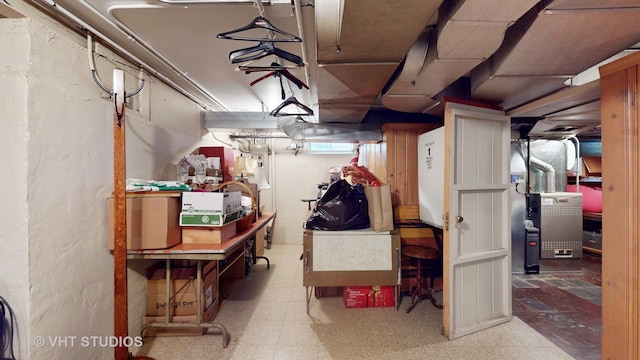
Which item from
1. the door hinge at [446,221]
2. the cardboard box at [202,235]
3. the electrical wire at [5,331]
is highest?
the door hinge at [446,221]

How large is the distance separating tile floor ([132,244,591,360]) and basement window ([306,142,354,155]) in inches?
125

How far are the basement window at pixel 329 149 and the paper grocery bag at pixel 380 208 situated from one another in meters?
2.99

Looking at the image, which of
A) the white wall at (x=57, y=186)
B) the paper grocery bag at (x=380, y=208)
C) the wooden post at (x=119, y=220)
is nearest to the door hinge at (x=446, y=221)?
the paper grocery bag at (x=380, y=208)

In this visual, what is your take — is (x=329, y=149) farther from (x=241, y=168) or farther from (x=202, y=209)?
(x=202, y=209)

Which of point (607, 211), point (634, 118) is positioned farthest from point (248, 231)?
point (634, 118)

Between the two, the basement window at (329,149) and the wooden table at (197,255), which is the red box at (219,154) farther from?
the basement window at (329,149)

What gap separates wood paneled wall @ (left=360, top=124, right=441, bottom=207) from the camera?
3053 mm

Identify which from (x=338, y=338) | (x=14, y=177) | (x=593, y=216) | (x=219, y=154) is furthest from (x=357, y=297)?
(x=593, y=216)

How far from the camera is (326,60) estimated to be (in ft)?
5.37

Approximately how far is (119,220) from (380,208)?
80.8 inches

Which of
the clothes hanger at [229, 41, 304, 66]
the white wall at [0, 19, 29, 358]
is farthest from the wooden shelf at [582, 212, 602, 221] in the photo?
the white wall at [0, 19, 29, 358]

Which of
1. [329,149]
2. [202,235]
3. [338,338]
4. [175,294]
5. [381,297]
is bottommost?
[338,338]

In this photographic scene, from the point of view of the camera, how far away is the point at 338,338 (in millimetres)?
2193

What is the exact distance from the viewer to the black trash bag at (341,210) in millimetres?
2404
